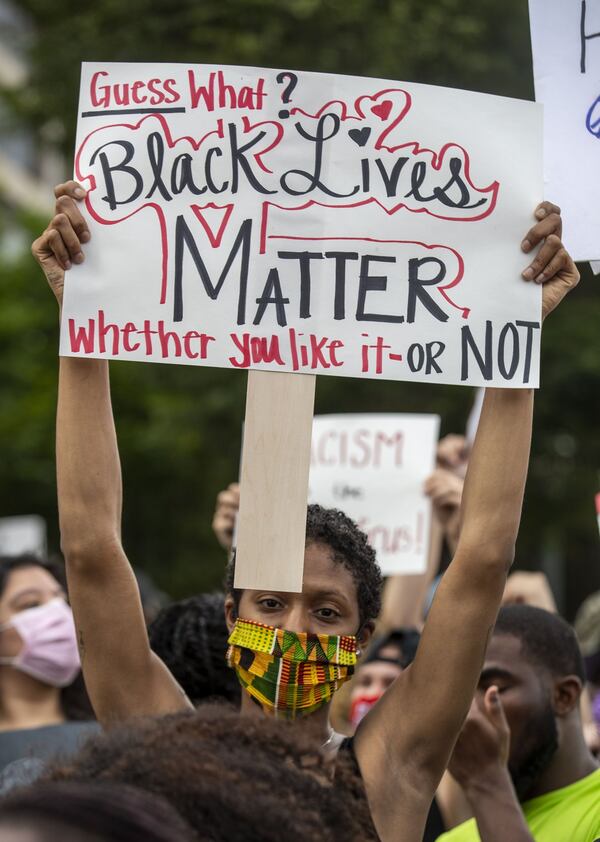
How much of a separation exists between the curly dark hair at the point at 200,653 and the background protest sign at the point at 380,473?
78.9 inches

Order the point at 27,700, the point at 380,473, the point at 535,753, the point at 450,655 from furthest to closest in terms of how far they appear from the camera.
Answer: the point at 380,473 → the point at 27,700 → the point at 535,753 → the point at 450,655

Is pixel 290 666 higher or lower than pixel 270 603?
lower

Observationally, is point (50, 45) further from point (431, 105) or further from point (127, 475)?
point (431, 105)

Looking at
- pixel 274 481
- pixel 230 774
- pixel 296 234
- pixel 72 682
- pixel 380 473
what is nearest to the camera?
pixel 230 774

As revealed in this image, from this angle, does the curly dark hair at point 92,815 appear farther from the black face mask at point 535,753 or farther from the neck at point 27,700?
the neck at point 27,700

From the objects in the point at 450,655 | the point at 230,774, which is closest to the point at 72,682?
the point at 450,655

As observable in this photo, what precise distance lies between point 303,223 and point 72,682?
2186 mm

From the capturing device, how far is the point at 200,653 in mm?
3365

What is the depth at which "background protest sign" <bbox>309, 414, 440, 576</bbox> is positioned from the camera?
18.1ft

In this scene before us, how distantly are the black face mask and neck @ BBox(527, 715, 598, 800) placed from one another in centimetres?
2

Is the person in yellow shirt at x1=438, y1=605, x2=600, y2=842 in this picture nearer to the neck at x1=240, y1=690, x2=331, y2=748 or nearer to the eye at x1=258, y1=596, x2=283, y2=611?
the neck at x1=240, y1=690, x2=331, y2=748

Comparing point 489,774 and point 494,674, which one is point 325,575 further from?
point 494,674

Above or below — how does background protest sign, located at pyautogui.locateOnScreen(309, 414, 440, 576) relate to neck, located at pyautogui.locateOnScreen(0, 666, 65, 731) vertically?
above

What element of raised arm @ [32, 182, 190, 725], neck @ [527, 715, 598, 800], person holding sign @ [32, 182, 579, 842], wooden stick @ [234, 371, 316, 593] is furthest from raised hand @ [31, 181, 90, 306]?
neck @ [527, 715, 598, 800]
